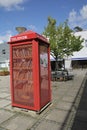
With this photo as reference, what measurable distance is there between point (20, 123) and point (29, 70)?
169 cm

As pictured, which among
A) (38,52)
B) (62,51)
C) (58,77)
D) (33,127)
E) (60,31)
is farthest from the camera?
(60,31)

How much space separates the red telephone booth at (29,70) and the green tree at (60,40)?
30.0ft

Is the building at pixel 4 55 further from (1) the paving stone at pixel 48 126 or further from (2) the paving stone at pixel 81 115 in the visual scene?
(1) the paving stone at pixel 48 126

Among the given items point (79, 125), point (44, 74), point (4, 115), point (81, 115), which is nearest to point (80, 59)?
point (44, 74)

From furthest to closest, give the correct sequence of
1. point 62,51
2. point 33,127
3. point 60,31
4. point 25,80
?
point 60,31
point 62,51
point 25,80
point 33,127

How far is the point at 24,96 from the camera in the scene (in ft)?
17.7

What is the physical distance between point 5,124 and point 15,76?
5.68 feet

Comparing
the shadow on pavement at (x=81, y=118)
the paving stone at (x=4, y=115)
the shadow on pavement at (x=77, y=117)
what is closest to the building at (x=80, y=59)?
the shadow on pavement at (x=77, y=117)

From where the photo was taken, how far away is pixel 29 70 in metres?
5.21

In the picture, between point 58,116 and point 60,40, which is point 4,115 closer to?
point 58,116

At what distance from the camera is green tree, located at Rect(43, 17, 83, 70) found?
14890mm

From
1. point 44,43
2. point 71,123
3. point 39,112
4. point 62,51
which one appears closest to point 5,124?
point 39,112

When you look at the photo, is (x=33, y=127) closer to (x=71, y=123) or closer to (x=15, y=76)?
(x=71, y=123)

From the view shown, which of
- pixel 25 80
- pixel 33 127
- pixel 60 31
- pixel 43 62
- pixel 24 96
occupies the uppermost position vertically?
pixel 60 31
